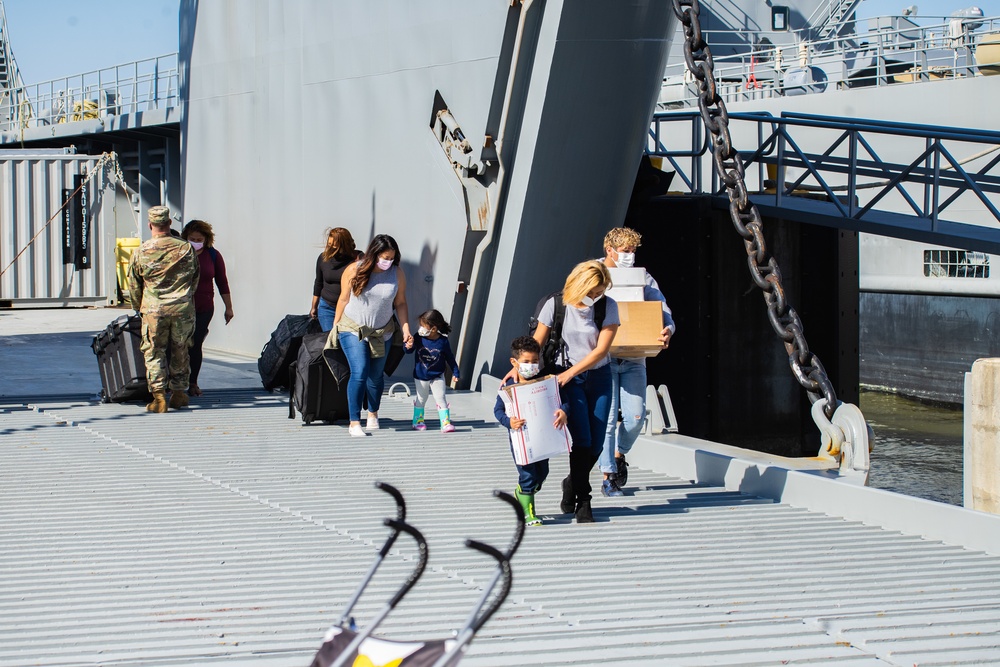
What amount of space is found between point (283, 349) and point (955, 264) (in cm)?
1428

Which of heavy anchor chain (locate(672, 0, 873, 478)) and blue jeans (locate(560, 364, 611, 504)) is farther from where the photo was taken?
heavy anchor chain (locate(672, 0, 873, 478))

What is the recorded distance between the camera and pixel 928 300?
2092 cm

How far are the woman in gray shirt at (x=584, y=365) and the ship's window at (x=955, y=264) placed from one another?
604 inches

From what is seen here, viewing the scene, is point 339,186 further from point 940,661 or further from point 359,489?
point 940,661

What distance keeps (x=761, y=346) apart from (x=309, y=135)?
5.60 m

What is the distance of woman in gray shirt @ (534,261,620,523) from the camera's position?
6109mm

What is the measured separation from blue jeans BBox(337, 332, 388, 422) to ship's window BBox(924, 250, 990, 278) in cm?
1406

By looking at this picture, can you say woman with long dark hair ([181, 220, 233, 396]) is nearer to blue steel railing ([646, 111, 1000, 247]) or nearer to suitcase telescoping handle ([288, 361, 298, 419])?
suitcase telescoping handle ([288, 361, 298, 419])

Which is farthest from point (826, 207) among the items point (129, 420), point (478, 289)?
point (129, 420)

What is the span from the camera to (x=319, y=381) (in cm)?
908

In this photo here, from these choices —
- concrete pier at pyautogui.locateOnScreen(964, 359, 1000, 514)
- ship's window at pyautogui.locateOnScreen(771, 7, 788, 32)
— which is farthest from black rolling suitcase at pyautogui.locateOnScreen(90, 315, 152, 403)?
ship's window at pyautogui.locateOnScreen(771, 7, 788, 32)

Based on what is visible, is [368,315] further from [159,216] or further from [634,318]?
[634,318]

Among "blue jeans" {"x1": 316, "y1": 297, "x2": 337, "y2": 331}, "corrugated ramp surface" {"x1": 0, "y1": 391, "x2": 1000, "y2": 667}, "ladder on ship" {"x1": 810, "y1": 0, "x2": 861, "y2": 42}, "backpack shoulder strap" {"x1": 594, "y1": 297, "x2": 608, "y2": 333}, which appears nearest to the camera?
"corrugated ramp surface" {"x1": 0, "y1": 391, "x2": 1000, "y2": 667}

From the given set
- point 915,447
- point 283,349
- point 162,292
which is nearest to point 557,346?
point 162,292
